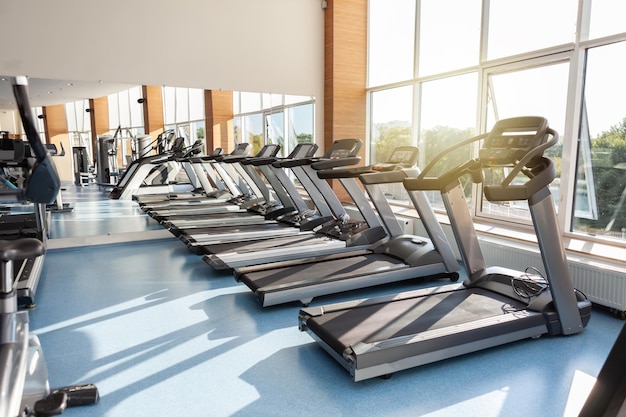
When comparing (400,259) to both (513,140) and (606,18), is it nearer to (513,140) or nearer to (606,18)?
(513,140)

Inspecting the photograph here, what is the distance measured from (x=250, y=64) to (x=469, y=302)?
519cm

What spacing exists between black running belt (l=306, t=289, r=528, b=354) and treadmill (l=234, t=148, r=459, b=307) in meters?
0.64

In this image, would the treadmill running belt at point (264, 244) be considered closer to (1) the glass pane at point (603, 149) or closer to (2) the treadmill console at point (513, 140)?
(2) the treadmill console at point (513, 140)

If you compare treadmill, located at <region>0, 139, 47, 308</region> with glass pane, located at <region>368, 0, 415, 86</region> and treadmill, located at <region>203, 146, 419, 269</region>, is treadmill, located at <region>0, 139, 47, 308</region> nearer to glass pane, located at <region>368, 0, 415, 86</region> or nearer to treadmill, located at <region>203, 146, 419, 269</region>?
treadmill, located at <region>203, 146, 419, 269</region>

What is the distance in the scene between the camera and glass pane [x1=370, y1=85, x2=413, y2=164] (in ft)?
22.5

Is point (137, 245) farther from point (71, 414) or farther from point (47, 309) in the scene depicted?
point (71, 414)

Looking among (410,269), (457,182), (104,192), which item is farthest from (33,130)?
(104,192)

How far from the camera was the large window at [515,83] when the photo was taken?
14.0 feet

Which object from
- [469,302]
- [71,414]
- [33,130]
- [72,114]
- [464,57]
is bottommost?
[71,414]

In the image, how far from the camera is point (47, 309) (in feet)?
12.0

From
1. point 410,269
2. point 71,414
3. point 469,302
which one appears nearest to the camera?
point 71,414

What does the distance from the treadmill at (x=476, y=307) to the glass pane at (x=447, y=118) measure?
8.65 ft

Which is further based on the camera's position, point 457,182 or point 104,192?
point 104,192

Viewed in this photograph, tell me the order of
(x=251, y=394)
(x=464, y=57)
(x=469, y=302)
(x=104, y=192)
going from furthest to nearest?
(x=104, y=192) → (x=464, y=57) → (x=469, y=302) → (x=251, y=394)
